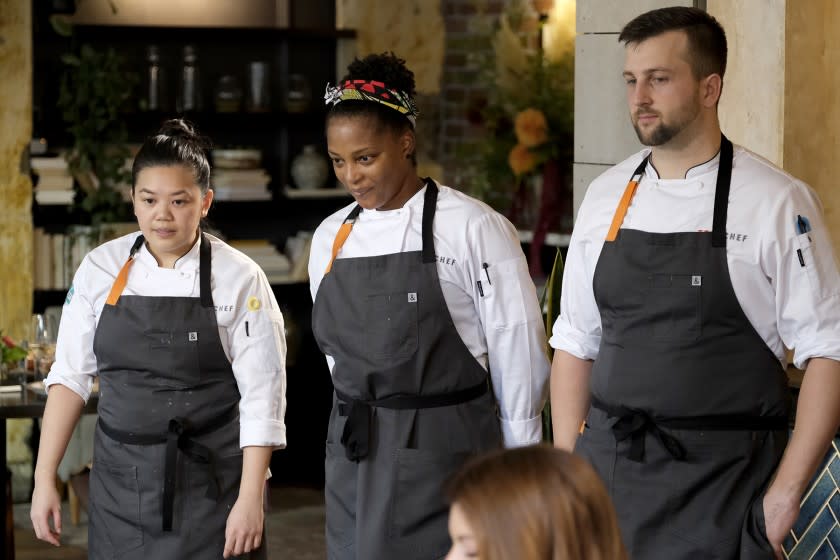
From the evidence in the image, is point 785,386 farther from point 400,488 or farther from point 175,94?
point 175,94

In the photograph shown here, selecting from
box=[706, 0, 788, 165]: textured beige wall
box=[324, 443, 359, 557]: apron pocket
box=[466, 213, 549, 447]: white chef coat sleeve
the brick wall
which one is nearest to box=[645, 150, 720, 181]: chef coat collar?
box=[466, 213, 549, 447]: white chef coat sleeve

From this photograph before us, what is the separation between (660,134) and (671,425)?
54 centimetres

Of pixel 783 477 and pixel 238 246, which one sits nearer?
pixel 783 477

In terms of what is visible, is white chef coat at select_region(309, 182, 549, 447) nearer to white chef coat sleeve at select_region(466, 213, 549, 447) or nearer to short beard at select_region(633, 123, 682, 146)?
white chef coat sleeve at select_region(466, 213, 549, 447)

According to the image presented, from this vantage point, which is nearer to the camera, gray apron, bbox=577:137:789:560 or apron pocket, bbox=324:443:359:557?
gray apron, bbox=577:137:789:560

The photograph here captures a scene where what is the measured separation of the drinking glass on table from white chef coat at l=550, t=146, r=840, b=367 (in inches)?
104

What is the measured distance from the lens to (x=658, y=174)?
101 inches

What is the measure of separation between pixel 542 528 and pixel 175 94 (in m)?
5.19

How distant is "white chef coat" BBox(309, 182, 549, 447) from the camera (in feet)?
8.87

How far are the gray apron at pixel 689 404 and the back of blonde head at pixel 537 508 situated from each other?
1.06 m

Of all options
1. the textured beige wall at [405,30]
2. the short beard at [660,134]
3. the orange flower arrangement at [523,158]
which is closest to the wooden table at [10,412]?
the short beard at [660,134]

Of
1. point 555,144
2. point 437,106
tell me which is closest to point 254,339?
point 555,144

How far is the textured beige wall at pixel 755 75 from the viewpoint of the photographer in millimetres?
3398

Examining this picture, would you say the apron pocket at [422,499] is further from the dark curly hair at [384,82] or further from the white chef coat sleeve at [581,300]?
the dark curly hair at [384,82]
